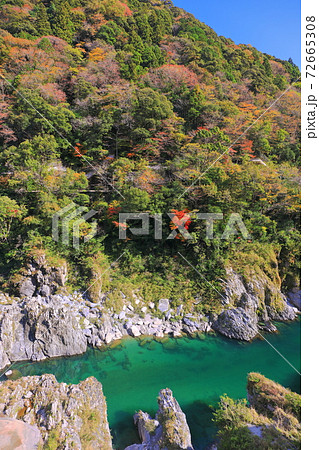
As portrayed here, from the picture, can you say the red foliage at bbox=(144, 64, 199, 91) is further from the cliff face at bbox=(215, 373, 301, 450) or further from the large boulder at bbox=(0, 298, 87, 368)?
the cliff face at bbox=(215, 373, 301, 450)

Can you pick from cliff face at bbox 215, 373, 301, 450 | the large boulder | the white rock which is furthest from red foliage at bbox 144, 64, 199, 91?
cliff face at bbox 215, 373, 301, 450

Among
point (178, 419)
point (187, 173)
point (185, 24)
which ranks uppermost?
point (185, 24)

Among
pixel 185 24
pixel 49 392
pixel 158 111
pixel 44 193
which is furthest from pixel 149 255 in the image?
pixel 185 24

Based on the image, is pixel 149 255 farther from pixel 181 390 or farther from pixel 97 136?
pixel 97 136

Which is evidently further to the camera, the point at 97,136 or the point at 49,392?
the point at 97,136

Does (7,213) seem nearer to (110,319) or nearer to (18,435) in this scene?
(110,319)
